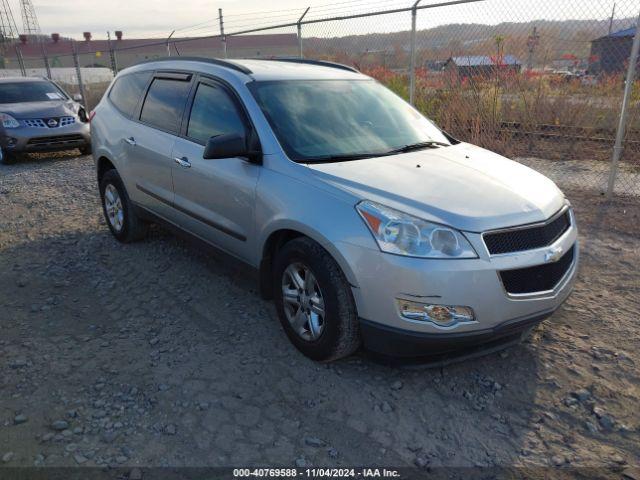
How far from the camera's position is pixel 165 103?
454 cm

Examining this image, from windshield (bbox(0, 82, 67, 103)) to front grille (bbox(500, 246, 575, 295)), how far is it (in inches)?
429

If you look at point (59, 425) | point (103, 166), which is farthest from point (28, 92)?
point (59, 425)

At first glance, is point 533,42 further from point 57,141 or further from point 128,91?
point 57,141

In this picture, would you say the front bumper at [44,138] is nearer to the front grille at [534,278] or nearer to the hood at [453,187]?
the hood at [453,187]

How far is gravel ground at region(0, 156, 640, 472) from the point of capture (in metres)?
2.57

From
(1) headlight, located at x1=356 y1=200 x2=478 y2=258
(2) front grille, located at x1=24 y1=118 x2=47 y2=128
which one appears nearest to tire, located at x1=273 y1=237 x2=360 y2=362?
(1) headlight, located at x1=356 y1=200 x2=478 y2=258

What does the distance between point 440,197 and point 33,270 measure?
3.88 m

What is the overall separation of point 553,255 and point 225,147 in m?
2.05

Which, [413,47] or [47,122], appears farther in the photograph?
[47,122]

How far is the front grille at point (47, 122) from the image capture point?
32.8ft

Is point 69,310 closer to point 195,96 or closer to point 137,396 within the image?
point 137,396

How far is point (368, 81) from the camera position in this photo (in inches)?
177

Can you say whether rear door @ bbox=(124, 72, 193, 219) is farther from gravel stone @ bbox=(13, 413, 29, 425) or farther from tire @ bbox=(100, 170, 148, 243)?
gravel stone @ bbox=(13, 413, 29, 425)

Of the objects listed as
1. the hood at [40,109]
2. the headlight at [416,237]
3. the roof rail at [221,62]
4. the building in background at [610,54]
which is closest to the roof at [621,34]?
the building in background at [610,54]
